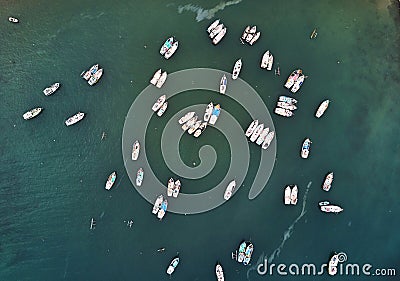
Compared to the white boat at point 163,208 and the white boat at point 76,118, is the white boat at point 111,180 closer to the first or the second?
the white boat at point 163,208

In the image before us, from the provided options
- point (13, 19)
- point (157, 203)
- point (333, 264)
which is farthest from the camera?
point (333, 264)

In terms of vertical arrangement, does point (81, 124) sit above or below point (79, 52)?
below

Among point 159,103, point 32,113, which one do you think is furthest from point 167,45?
point 32,113

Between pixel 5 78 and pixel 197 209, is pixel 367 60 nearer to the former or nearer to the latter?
pixel 197 209

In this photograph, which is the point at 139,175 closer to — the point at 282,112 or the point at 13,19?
the point at 282,112

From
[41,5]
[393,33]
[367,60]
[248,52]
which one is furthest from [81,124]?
[393,33]

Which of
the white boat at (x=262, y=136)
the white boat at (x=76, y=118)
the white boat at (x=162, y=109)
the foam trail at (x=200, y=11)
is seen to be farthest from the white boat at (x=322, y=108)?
the white boat at (x=76, y=118)
